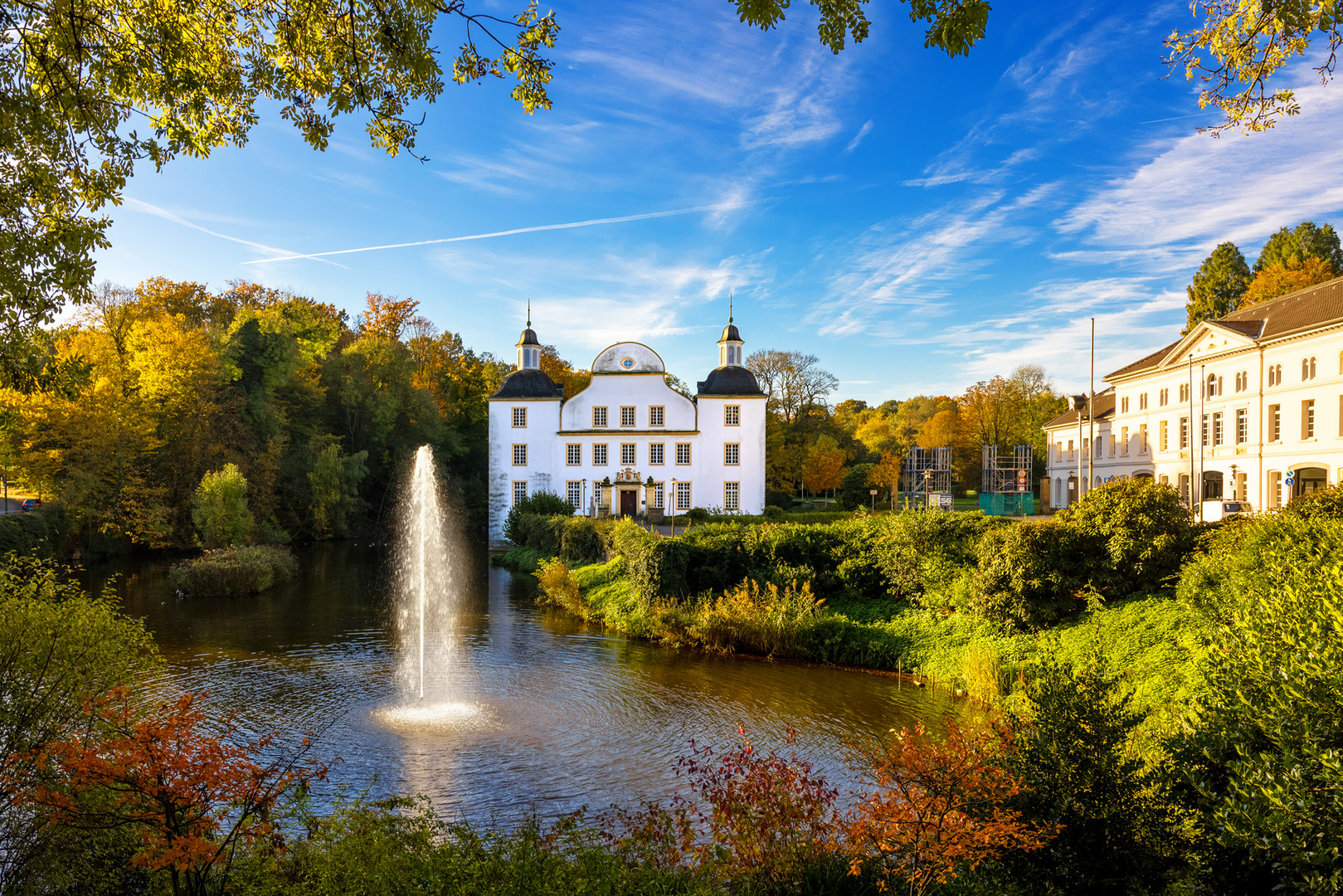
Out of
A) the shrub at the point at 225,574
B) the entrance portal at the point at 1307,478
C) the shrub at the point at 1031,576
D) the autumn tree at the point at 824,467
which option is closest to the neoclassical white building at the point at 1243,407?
the entrance portal at the point at 1307,478

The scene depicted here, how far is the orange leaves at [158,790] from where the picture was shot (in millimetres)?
4555

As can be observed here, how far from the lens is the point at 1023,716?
6.49 meters

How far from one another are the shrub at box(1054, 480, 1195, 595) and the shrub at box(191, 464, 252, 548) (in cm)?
2835

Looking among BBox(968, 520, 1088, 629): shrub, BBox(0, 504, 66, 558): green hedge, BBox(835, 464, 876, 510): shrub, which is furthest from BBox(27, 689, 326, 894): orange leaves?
BBox(835, 464, 876, 510): shrub

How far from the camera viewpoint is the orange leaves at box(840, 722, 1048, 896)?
505 cm

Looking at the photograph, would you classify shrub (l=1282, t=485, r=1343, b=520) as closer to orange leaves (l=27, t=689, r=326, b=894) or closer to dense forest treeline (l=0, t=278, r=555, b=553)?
orange leaves (l=27, t=689, r=326, b=894)

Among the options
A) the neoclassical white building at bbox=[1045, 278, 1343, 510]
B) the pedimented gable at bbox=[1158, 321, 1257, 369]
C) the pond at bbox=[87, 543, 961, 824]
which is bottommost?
the pond at bbox=[87, 543, 961, 824]

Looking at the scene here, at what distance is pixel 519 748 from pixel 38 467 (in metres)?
29.5

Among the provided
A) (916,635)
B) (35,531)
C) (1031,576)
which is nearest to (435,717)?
(916,635)

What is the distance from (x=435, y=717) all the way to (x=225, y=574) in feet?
51.8

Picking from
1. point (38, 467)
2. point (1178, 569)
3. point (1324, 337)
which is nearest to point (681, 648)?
point (1178, 569)

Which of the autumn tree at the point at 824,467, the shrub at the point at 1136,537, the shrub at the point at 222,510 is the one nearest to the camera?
the shrub at the point at 1136,537

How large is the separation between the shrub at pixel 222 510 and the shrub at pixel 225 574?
2.40m

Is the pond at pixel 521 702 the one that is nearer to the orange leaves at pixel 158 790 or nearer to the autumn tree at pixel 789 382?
the orange leaves at pixel 158 790
